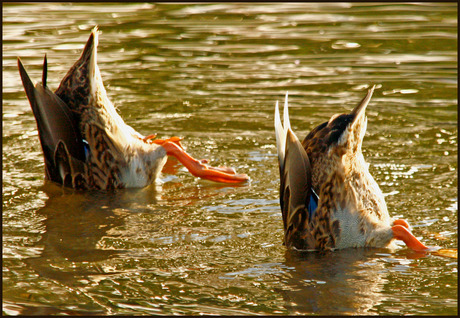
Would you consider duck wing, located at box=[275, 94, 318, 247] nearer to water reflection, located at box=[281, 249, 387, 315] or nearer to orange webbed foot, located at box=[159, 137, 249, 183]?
water reflection, located at box=[281, 249, 387, 315]

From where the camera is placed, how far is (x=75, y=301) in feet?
12.9

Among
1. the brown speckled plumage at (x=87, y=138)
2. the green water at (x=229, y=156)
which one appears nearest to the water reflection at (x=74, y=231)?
the green water at (x=229, y=156)

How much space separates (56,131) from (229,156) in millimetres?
1537

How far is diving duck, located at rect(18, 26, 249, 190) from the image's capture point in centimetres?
585

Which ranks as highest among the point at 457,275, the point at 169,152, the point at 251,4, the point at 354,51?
the point at 251,4

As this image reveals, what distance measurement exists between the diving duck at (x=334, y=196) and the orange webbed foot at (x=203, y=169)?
137cm

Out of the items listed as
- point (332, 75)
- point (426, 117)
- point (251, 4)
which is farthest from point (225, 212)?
point (251, 4)

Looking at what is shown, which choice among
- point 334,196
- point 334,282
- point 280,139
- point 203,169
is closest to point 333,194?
point 334,196

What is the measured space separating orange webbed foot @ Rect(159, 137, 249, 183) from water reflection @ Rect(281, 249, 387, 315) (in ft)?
4.83

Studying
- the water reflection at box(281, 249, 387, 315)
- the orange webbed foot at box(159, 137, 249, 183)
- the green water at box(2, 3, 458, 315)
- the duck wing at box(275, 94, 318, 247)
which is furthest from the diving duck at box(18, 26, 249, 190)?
the water reflection at box(281, 249, 387, 315)

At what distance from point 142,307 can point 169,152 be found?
8.20ft

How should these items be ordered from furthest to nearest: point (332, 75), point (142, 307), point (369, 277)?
point (332, 75) → point (369, 277) → point (142, 307)

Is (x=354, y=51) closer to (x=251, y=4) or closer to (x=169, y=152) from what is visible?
(x=251, y=4)

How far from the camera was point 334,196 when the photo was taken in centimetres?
457
